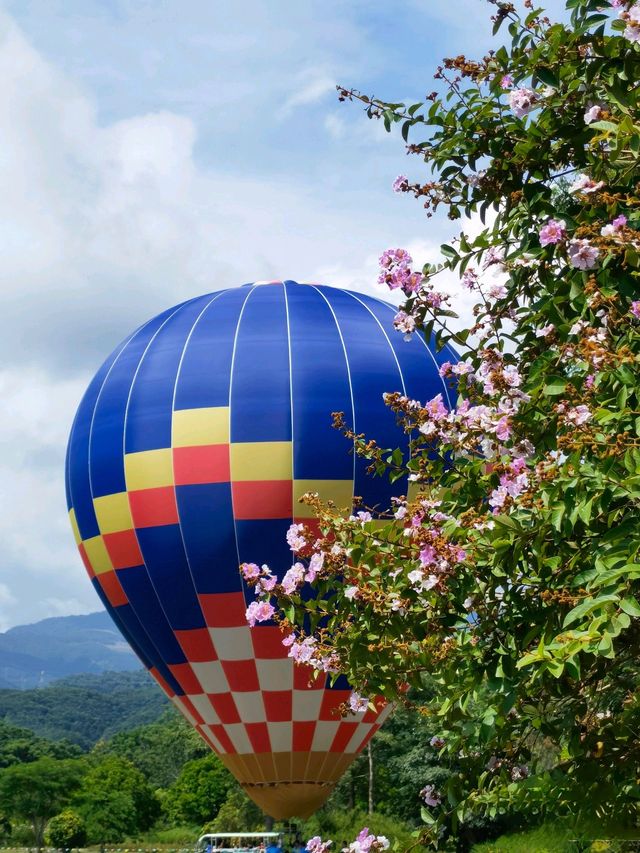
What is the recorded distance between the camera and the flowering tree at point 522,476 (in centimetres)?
570

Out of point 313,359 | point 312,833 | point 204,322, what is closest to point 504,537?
point 313,359

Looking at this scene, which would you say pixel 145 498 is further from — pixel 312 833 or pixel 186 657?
pixel 312 833

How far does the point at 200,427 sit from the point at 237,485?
3.98 feet

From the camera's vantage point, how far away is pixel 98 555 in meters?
20.7

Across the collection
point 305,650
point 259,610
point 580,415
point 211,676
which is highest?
point 211,676

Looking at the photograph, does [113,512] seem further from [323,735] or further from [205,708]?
[323,735]

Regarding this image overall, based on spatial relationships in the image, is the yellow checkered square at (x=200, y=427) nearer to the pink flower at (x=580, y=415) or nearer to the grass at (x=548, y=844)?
the grass at (x=548, y=844)

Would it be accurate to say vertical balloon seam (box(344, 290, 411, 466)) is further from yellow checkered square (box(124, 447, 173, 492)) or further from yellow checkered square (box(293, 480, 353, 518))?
yellow checkered square (box(124, 447, 173, 492))


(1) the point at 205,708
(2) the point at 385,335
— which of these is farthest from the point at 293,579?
(1) the point at 205,708

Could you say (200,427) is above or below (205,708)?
above

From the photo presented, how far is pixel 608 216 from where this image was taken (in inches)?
253

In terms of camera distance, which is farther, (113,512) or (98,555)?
(98,555)

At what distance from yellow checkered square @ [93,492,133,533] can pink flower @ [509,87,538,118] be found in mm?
14145

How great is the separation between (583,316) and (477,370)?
1.12 meters
